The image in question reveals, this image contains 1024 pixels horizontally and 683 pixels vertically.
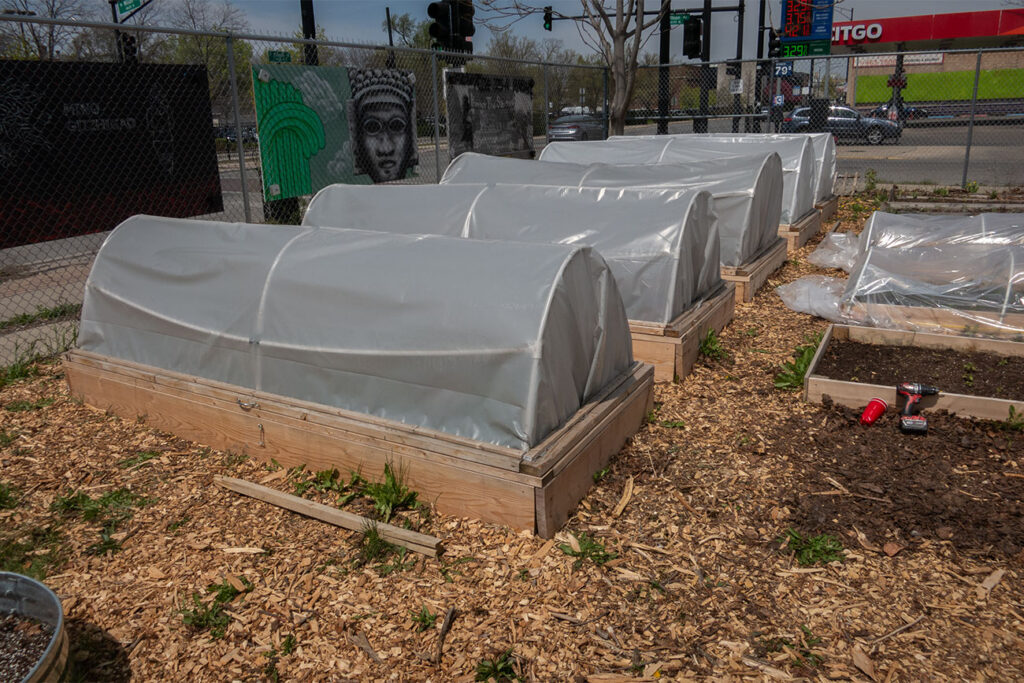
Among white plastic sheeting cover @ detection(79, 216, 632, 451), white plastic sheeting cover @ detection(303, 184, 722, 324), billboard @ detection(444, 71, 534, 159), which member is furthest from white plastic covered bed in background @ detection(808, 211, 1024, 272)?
billboard @ detection(444, 71, 534, 159)

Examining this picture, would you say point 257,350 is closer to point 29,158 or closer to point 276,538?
point 276,538

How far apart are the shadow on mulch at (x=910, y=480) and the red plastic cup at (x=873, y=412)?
48mm

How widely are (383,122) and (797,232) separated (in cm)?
604

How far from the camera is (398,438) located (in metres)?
3.97

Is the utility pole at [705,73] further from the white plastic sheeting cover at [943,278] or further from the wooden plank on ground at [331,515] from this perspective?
the wooden plank on ground at [331,515]

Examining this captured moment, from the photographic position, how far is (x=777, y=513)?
396 centimetres

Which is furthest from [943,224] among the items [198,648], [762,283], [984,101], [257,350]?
[984,101]

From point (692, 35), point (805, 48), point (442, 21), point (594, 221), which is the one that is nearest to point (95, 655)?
point (594, 221)

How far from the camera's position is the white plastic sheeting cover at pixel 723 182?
25.8 ft

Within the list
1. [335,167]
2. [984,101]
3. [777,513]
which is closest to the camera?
[777,513]

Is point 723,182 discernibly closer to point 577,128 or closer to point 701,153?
point 701,153

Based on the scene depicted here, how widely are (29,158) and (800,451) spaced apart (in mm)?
7356

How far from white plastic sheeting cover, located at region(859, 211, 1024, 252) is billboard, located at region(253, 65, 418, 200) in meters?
6.40

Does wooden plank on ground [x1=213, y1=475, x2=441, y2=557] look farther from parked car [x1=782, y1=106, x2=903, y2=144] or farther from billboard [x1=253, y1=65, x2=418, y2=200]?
parked car [x1=782, y1=106, x2=903, y2=144]
